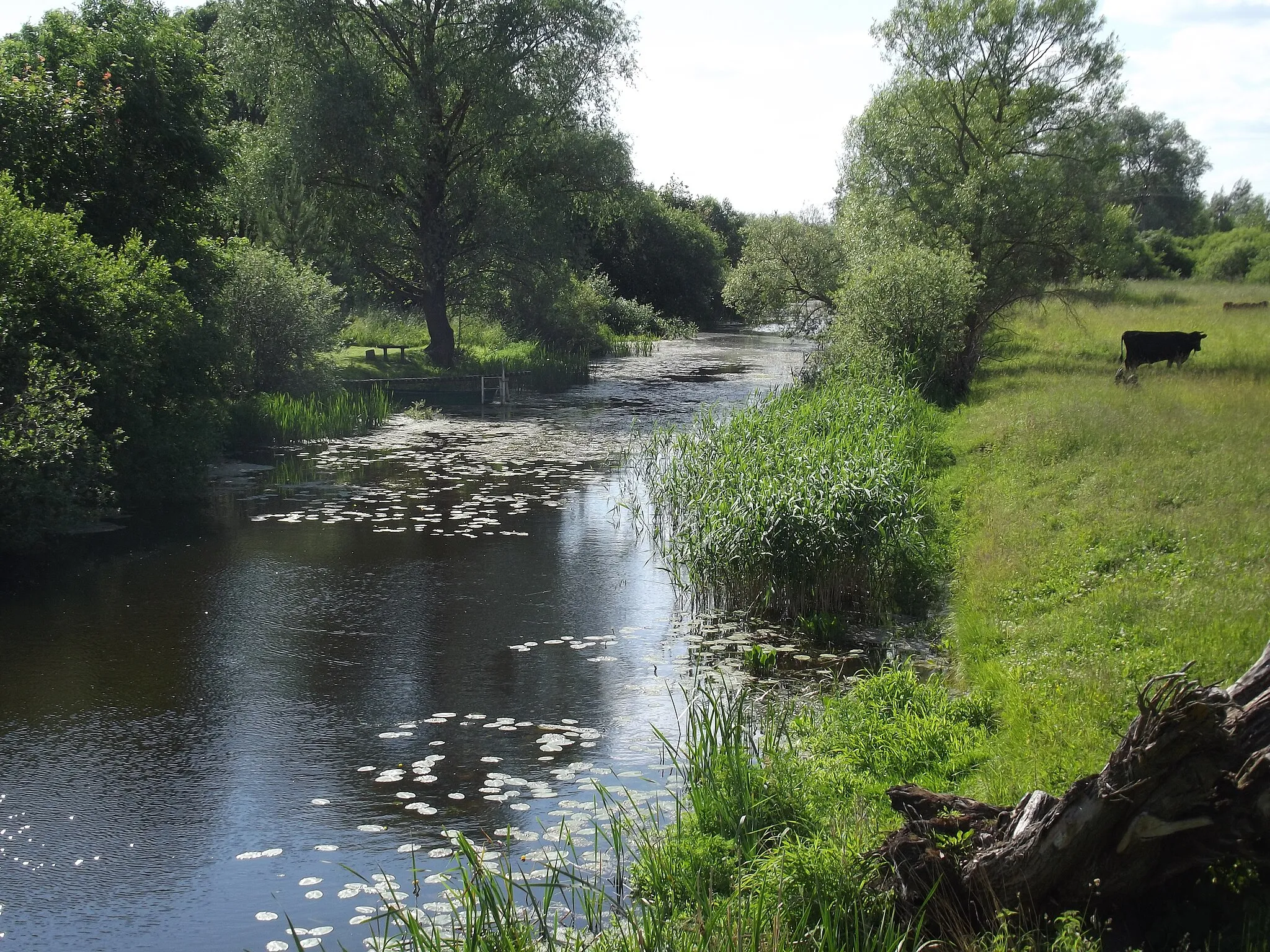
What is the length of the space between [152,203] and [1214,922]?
1921 cm

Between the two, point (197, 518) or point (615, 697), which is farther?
point (197, 518)

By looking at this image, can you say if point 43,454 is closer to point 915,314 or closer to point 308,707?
point 308,707

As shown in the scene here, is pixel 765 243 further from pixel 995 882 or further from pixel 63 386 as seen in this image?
pixel 995 882

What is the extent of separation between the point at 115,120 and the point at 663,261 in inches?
1671

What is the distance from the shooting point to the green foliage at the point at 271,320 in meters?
21.5

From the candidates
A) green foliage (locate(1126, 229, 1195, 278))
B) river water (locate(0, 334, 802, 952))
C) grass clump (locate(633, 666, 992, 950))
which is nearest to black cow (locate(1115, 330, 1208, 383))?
river water (locate(0, 334, 802, 952))

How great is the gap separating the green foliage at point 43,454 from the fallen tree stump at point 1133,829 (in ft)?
36.3

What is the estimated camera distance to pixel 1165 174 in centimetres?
8894

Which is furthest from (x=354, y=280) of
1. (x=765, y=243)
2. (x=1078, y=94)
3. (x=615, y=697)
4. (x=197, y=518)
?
(x=615, y=697)

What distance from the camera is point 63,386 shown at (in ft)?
44.0

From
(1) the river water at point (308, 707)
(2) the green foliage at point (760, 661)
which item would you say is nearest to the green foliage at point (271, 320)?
(1) the river water at point (308, 707)

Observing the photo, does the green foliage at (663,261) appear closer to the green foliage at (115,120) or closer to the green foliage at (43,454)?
the green foliage at (115,120)

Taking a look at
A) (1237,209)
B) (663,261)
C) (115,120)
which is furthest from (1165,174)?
(115,120)

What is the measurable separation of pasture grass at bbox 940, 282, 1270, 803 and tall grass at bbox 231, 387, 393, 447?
13259mm
